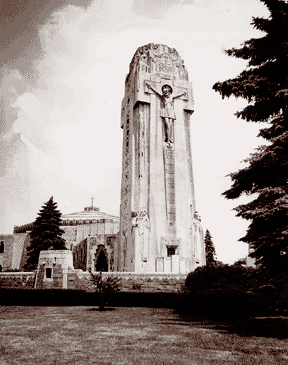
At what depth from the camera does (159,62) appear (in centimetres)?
3869

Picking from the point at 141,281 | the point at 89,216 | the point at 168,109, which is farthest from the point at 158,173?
the point at 89,216

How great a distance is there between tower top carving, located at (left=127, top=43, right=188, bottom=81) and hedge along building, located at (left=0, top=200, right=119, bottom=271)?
21062 millimetres

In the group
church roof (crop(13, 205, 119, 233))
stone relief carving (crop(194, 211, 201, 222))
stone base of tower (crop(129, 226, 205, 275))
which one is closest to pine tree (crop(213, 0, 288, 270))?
stone base of tower (crop(129, 226, 205, 275))

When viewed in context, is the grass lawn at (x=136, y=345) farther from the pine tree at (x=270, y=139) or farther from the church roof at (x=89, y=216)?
the church roof at (x=89, y=216)

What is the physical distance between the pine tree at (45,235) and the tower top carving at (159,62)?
2114cm

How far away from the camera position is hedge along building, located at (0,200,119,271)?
42.0 m

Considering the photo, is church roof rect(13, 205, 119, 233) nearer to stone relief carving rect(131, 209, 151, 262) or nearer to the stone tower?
the stone tower

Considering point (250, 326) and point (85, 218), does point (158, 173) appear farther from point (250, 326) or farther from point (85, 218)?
point (85, 218)

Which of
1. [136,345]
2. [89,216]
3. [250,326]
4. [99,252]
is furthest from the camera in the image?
[89,216]

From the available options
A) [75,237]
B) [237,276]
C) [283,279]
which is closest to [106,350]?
[283,279]

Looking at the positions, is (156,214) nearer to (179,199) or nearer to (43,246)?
(179,199)

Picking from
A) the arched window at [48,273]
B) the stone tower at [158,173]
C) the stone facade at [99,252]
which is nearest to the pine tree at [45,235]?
the stone facade at [99,252]

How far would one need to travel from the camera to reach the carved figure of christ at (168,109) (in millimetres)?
36031

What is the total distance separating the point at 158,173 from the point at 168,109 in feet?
25.8
